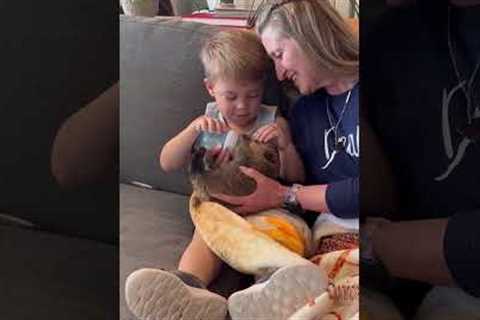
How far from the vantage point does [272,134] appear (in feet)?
2.46

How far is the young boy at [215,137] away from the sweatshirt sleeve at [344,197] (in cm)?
4

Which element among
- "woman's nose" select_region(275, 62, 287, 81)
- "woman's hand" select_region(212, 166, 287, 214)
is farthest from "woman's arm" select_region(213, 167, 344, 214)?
"woman's nose" select_region(275, 62, 287, 81)

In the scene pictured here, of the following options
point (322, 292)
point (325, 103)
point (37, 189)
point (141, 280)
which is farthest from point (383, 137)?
point (37, 189)

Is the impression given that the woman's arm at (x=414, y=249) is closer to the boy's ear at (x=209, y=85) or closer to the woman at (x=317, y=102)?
the woman at (x=317, y=102)

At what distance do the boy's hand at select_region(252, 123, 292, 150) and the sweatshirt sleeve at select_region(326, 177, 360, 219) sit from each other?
0.07m

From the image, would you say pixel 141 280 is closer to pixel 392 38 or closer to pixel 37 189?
pixel 37 189

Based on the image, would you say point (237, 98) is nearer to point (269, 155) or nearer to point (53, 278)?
point (269, 155)

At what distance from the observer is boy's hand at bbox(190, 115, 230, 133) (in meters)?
0.75

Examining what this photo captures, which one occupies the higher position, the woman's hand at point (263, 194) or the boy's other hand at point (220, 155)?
the boy's other hand at point (220, 155)

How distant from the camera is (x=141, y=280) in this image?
2.52 ft

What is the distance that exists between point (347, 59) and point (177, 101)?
0.19 metres

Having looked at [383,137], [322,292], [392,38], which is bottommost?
[322,292]

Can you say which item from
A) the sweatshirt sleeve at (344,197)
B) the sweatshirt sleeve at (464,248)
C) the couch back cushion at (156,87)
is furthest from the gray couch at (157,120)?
the sweatshirt sleeve at (464,248)

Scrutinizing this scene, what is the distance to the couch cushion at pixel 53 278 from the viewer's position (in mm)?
831
